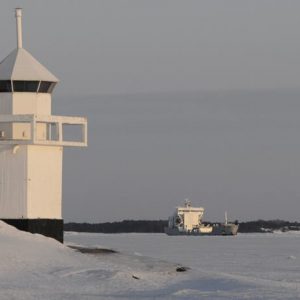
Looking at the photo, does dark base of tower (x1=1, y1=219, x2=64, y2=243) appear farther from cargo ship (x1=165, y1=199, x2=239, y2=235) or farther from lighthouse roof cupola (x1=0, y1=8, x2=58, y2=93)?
cargo ship (x1=165, y1=199, x2=239, y2=235)

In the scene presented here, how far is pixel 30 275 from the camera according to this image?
26250mm

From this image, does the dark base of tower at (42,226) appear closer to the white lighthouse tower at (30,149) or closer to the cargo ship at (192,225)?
the white lighthouse tower at (30,149)

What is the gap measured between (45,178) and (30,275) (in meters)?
8.00

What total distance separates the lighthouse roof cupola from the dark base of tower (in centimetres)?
394

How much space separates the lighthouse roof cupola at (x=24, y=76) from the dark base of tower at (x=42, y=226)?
155 inches

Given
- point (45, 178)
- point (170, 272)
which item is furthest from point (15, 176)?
point (170, 272)

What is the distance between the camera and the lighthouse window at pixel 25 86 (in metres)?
33.9

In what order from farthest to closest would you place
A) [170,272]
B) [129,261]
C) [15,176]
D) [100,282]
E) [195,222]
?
[195,222] → [15,176] → [129,261] → [170,272] → [100,282]

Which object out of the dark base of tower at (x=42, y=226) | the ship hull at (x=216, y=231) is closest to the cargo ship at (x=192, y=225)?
the ship hull at (x=216, y=231)

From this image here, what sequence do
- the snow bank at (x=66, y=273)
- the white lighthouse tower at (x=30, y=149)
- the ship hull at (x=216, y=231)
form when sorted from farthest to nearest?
1. the ship hull at (x=216, y=231)
2. the white lighthouse tower at (x=30, y=149)
3. the snow bank at (x=66, y=273)

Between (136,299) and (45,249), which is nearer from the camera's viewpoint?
(136,299)

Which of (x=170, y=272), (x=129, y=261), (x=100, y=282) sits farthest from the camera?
(x=129, y=261)

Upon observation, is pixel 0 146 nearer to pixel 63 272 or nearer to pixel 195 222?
pixel 63 272

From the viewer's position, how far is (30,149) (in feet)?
110
